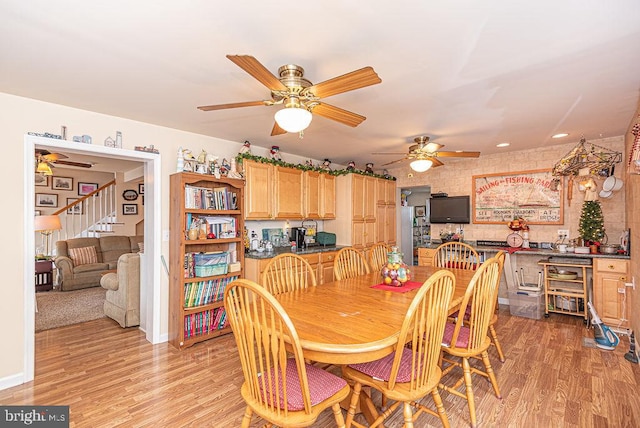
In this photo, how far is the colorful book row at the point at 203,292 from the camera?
3.40 metres

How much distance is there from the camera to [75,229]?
23.4 feet

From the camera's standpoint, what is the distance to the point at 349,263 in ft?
10.5

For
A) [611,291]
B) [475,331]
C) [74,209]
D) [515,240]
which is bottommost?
[611,291]

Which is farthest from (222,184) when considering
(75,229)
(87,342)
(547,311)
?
(75,229)

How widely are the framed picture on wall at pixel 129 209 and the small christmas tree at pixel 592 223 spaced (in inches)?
348

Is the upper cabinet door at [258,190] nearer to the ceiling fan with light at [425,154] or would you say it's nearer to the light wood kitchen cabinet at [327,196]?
the light wood kitchen cabinet at [327,196]

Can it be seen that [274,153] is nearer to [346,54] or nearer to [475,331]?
[346,54]

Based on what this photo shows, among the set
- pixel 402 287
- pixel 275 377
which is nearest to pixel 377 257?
pixel 402 287

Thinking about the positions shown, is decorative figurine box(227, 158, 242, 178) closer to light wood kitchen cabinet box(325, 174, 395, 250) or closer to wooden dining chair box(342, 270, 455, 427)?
light wood kitchen cabinet box(325, 174, 395, 250)

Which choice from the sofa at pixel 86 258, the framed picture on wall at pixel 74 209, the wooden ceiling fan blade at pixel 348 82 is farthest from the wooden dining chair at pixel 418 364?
the framed picture on wall at pixel 74 209

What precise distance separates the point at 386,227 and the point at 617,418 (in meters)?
4.04

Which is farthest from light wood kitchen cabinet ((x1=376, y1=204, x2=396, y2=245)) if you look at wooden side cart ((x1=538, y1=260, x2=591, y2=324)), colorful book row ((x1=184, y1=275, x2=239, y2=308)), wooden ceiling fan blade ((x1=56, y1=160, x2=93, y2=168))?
wooden ceiling fan blade ((x1=56, y1=160, x2=93, y2=168))

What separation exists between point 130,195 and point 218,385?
680cm

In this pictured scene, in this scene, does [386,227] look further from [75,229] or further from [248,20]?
[75,229]
